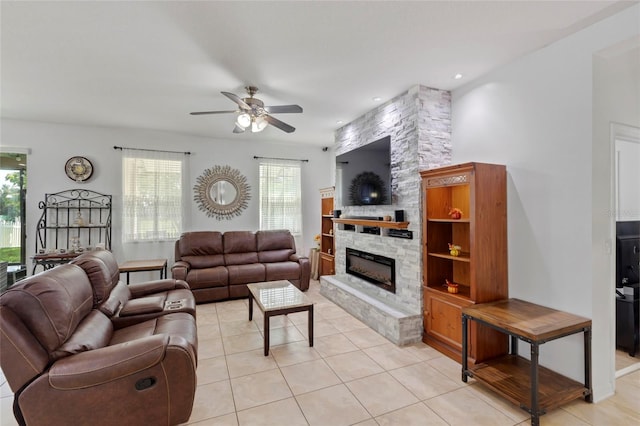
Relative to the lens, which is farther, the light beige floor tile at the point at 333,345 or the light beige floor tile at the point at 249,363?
the light beige floor tile at the point at 333,345

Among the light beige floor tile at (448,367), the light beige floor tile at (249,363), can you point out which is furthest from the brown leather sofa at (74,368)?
the light beige floor tile at (448,367)

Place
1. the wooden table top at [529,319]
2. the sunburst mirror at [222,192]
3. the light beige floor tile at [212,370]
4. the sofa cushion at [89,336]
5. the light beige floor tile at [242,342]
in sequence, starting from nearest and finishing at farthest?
the sofa cushion at [89,336] < the wooden table top at [529,319] < the light beige floor tile at [212,370] < the light beige floor tile at [242,342] < the sunburst mirror at [222,192]

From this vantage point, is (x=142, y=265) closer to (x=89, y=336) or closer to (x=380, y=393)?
(x=89, y=336)

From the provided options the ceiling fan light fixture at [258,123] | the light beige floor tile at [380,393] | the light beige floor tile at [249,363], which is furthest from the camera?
the ceiling fan light fixture at [258,123]

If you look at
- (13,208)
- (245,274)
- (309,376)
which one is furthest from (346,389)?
(13,208)

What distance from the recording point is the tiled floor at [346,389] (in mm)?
2043

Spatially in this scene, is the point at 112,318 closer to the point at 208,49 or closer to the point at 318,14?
the point at 208,49

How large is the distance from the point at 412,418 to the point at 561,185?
221 cm

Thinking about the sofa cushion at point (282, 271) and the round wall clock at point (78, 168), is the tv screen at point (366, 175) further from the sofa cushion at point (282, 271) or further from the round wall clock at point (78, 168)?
the round wall clock at point (78, 168)

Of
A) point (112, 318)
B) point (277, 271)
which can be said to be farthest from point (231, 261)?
point (112, 318)

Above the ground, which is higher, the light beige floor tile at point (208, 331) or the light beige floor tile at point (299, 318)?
the light beige floor tile at point (299, 318)

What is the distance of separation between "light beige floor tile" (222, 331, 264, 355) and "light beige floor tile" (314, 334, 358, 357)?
0.64 metres

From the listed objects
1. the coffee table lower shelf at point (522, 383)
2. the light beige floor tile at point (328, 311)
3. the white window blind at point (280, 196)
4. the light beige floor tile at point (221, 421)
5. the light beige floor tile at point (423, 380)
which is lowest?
the light beige floor tile at point (221, 421)

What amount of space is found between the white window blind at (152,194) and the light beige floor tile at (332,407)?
4.21 metres
